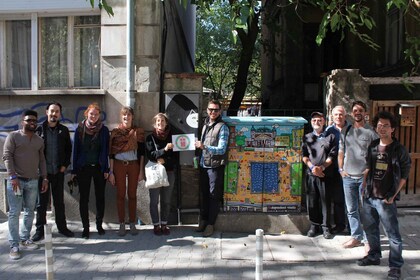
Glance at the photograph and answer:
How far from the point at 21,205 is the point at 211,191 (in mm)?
2524

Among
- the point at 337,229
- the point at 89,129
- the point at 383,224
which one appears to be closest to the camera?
the point at 383,224

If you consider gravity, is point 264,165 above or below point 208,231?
above

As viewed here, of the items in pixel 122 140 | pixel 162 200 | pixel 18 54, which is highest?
pixel 18 54

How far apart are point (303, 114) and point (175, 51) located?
325 cm

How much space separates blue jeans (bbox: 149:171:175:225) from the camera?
6.24 meters

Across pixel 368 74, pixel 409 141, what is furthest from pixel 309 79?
pixel 409 141

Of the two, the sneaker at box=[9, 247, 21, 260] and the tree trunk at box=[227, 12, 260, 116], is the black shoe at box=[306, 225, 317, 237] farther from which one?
the tree trunk at box=[227, 12, 260, 116]

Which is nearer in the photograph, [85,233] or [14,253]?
[14,253]

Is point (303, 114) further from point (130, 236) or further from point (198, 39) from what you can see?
point (198, 39)

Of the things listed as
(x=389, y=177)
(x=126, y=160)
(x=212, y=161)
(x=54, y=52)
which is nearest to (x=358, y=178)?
(x=389, y=177)

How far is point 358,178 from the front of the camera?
537 centimetres

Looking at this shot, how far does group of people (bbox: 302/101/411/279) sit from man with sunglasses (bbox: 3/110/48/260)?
3.64m

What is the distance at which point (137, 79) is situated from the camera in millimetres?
6797

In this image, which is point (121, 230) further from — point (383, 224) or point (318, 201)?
point (383, 224)
